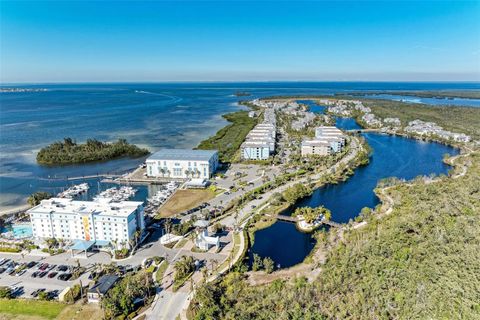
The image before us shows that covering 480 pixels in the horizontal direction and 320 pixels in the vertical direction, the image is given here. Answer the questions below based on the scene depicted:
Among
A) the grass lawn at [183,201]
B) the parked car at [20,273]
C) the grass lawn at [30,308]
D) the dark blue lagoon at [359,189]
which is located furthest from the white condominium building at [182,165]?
the grass lawn at [30,308]

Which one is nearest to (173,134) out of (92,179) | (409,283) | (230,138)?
(230,138)

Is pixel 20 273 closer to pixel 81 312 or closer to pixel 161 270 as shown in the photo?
pixel 81 312

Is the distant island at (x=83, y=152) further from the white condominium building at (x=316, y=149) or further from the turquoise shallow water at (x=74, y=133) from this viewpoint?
the white condominium building at (x=316, y=149)

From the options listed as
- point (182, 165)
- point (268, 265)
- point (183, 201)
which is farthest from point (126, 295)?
point (182, 165)

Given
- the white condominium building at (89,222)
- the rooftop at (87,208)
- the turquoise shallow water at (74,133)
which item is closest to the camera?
the white condominium building at (89,222)

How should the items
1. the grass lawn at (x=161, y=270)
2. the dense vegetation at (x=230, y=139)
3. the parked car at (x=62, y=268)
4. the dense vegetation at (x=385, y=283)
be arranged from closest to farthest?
the dense vegetation at (x=385, y=283) → the grass lawn at (x=161, y=270) → the parked car at (x=62, y=268) → the dense vegetation at (x=230, y=139)

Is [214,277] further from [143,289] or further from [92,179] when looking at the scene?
[92,179]

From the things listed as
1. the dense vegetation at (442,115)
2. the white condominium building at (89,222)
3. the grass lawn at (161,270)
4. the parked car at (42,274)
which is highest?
the dense vegetation at (442,115)

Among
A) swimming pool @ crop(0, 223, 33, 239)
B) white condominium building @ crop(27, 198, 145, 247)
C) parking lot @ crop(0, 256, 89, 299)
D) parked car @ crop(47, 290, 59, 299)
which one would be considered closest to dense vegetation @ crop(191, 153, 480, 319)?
parked car @ crop(47, 290, 59, 299)
